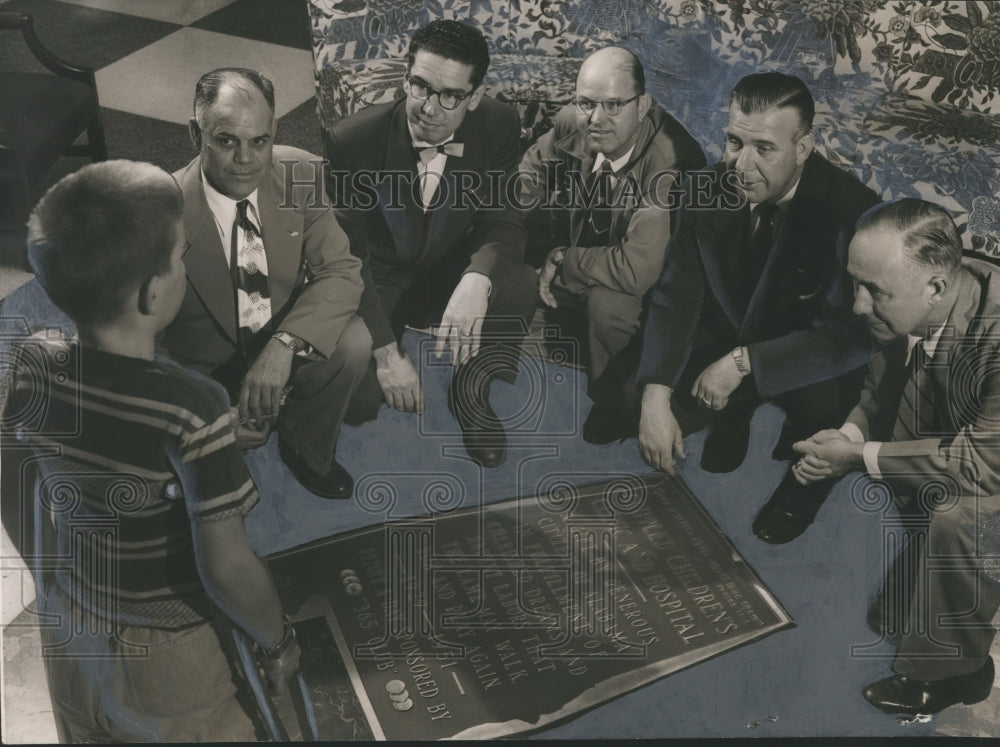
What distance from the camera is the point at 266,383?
107 inches

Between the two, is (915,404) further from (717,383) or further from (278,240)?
(278,240)

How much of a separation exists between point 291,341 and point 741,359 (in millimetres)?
1065

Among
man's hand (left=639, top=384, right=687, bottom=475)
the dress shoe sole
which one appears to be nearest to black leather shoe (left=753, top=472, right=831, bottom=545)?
the dress shoe sole

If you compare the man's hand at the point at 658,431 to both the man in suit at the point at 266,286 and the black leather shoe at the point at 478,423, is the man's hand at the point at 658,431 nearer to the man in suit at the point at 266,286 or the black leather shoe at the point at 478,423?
the black leather shoe at the point at 478,423

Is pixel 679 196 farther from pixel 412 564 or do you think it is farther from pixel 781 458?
pixel 412 564

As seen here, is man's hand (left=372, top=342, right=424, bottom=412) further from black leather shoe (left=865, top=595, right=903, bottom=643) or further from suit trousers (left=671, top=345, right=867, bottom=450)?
black leather shoe (left=865, top=595, right=903, bottom=643)

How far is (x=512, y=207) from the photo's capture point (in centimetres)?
270

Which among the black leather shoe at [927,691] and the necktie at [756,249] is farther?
the black leather shoe at [927,691]

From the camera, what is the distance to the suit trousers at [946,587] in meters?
2.86

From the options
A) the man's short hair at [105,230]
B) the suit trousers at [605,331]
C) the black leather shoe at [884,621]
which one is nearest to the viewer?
the man's short hair at [105,230]

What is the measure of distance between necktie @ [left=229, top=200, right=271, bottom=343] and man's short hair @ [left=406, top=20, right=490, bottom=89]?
53 centimetres

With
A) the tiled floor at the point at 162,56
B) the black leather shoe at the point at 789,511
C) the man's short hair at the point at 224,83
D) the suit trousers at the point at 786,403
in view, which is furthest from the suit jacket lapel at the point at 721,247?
the man's short hair at the point at 224,83

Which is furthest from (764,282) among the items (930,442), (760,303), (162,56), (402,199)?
(162,56)

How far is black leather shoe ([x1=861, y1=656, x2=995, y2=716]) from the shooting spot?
2.96 metres
